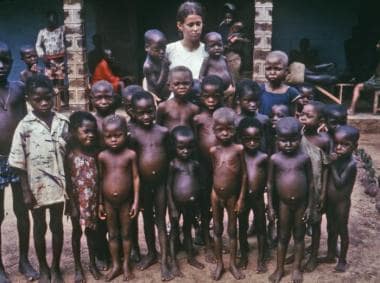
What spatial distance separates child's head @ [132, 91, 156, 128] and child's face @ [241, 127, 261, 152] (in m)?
0.77

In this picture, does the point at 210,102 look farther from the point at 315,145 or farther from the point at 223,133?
the point at 315,145

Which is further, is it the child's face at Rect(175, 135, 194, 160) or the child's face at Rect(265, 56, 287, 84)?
the child's face at Rect(265, 56, 287, 84)

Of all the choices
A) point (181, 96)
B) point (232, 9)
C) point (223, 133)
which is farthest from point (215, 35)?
point (232, 9)

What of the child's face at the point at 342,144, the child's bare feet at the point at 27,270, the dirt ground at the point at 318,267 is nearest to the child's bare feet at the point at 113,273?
the dirt ground at the point at 318,267

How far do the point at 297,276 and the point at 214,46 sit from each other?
222 cm

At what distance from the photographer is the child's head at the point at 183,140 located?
416 cm

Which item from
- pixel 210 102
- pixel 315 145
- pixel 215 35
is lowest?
pixel 315 145

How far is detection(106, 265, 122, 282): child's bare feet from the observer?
4295 millimetres

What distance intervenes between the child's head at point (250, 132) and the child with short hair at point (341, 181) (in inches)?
25.2

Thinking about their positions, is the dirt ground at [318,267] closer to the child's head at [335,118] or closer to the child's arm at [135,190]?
the child's arm at [135,190]

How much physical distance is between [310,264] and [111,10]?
7.55m

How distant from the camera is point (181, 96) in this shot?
14.6 feet

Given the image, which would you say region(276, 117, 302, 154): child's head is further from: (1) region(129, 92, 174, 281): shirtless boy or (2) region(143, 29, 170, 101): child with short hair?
(2) region(143, 29, 170, 101): child with short hair

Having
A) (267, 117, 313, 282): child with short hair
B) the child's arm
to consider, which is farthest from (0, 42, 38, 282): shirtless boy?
(267, 117, 313, 282): child with short hair
